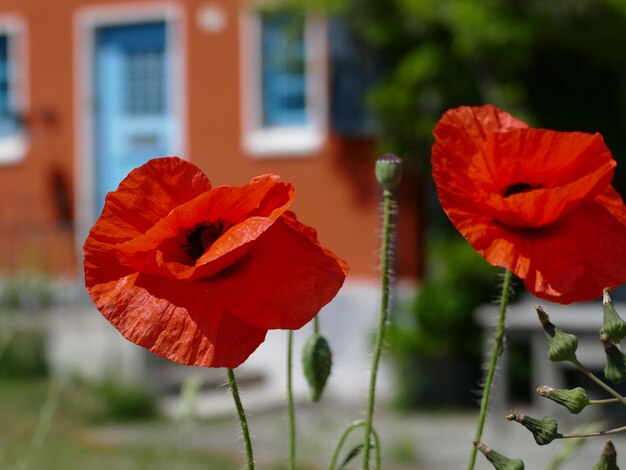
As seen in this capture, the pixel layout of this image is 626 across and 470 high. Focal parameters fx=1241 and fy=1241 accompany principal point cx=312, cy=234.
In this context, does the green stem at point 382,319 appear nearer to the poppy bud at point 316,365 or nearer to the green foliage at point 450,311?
the poppy bud at point 316,365

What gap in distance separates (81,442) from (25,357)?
7.11 feet

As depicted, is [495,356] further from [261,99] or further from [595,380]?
[261,99]

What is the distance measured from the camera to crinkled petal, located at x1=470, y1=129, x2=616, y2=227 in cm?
109

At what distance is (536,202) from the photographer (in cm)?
108

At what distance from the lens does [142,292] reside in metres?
1.04

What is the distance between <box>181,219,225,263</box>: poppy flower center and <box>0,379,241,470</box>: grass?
13.8 feet

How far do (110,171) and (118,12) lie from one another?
56.9 inches

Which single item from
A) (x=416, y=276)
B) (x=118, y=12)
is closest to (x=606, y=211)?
(x=416, y=276)

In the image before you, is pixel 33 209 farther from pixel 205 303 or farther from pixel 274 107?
pixel 205 303

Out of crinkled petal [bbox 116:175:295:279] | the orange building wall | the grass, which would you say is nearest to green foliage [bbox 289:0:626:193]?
Result: the orange building wall

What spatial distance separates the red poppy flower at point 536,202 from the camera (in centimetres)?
107

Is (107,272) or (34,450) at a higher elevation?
(107,272)

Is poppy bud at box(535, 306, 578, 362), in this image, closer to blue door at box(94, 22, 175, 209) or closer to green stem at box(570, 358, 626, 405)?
green stem at box(570, 358, 626, 405)

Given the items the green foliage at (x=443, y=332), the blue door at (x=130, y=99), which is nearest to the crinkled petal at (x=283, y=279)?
the green foliage at (x=443, y=332)
